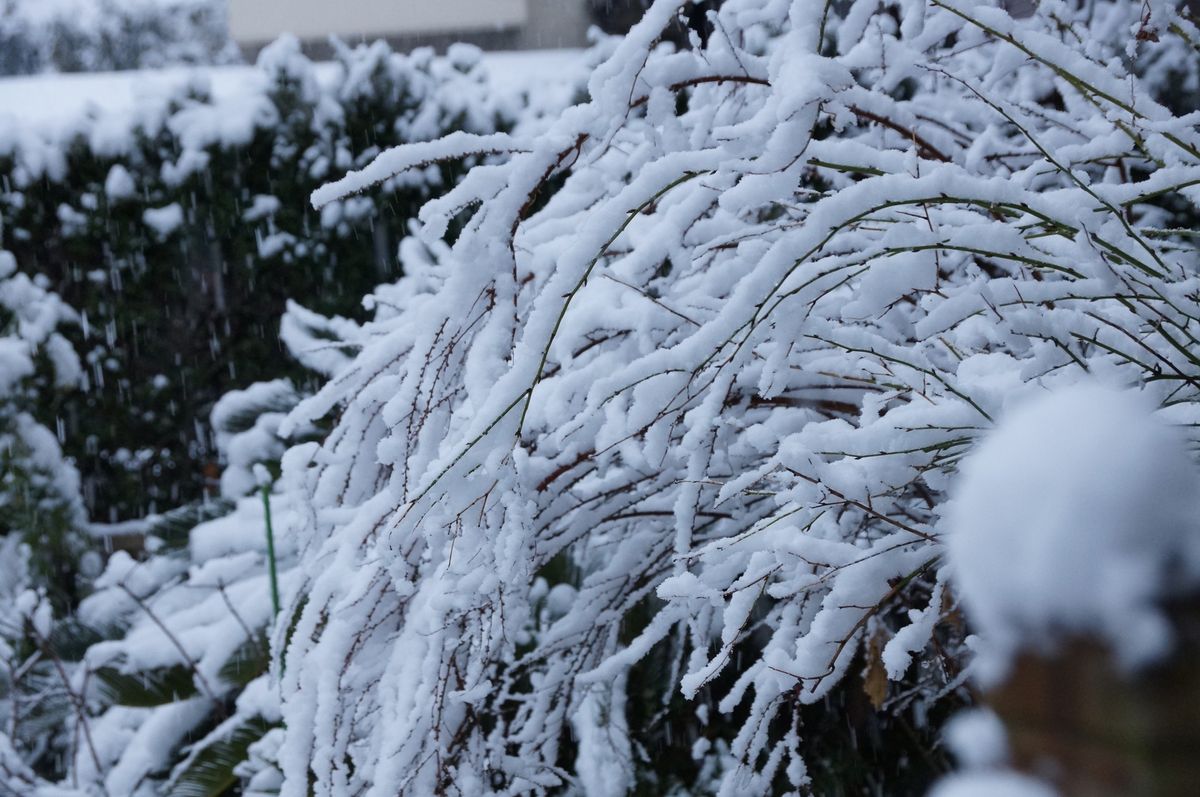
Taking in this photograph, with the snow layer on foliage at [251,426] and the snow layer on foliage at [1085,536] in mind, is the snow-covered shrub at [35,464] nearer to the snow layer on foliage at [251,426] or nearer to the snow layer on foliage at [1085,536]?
the snow layer on foliage at [251,426]

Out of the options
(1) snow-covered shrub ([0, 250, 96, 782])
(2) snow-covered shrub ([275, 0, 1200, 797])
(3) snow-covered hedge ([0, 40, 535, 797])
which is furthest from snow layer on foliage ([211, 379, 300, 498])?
(2) snow-covered shrub ([275, 0, 1200, 797])

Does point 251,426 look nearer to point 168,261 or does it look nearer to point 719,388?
point 168,261

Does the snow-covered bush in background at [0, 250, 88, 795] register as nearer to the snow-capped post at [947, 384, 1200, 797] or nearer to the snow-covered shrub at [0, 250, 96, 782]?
the snow-covered shrub at [0, 250, 96, 782]

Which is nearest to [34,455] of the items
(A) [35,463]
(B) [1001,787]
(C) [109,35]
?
(A) [35,463]

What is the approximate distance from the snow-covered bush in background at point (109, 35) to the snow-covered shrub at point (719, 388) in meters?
11.8

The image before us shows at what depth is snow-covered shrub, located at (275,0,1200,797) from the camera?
111 cm

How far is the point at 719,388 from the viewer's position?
1211 millimetres

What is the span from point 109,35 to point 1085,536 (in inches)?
558

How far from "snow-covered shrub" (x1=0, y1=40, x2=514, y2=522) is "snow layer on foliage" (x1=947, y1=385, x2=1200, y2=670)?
508cm

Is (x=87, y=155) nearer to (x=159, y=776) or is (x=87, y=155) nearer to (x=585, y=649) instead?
(x=159, y=776)

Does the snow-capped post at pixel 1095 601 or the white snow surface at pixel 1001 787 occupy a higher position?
the snow-capped post at pixel 1095 601

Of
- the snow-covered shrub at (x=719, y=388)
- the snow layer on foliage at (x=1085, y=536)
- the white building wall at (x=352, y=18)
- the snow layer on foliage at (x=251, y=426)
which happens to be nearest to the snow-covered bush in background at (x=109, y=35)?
the white building wall at (x=352, y=18)

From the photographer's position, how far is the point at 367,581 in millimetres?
1493

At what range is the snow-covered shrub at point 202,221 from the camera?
517 cm
